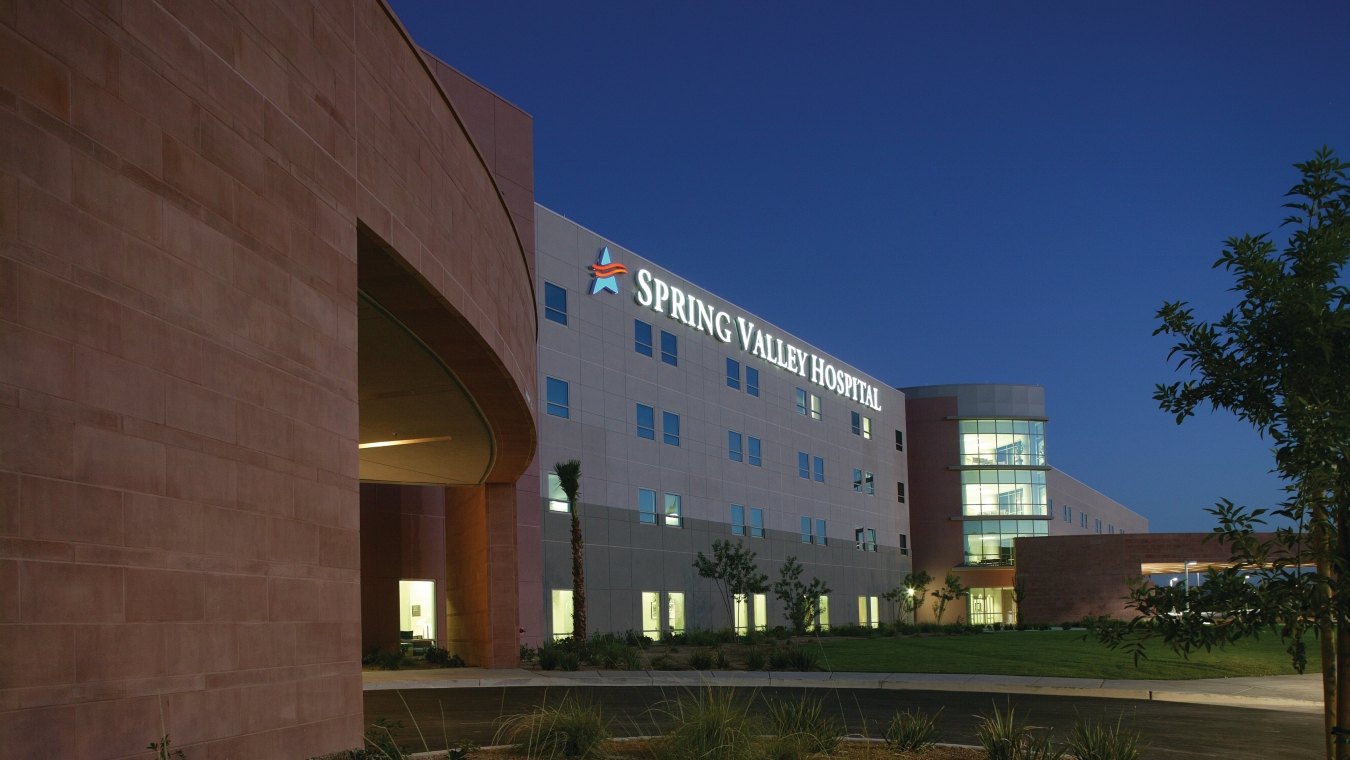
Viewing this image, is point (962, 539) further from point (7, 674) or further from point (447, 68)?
point (7, 674)

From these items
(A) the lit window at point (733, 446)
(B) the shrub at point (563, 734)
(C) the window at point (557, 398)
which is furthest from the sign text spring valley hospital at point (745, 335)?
(B) the shrub at point (563, 734)

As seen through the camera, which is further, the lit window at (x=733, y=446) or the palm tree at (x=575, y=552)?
the lit window at (x=733, y=446)

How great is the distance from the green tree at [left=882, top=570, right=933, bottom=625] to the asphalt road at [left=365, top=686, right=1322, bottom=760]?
54.0 metres

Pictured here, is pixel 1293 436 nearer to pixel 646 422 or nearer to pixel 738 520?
pixel 646 422

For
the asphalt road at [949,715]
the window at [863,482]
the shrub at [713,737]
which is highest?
the window at [863,482]

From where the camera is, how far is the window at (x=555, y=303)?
46.0 m

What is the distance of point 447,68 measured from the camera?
35.6m

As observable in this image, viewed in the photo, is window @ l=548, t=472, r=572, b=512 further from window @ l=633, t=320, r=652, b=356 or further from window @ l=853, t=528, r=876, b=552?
window @ l=853, t=528, r=876, b=552

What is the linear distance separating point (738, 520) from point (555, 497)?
55.5ft

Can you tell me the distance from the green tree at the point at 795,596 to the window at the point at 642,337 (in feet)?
44.2

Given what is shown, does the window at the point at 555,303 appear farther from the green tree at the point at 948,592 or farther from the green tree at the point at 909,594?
the green tree at the point at 948,592

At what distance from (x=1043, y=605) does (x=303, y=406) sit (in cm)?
7216

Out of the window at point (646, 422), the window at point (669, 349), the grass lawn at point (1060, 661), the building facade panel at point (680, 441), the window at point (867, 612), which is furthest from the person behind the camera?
the window at point (867, 612)

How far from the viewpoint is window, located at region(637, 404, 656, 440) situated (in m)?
51.9
